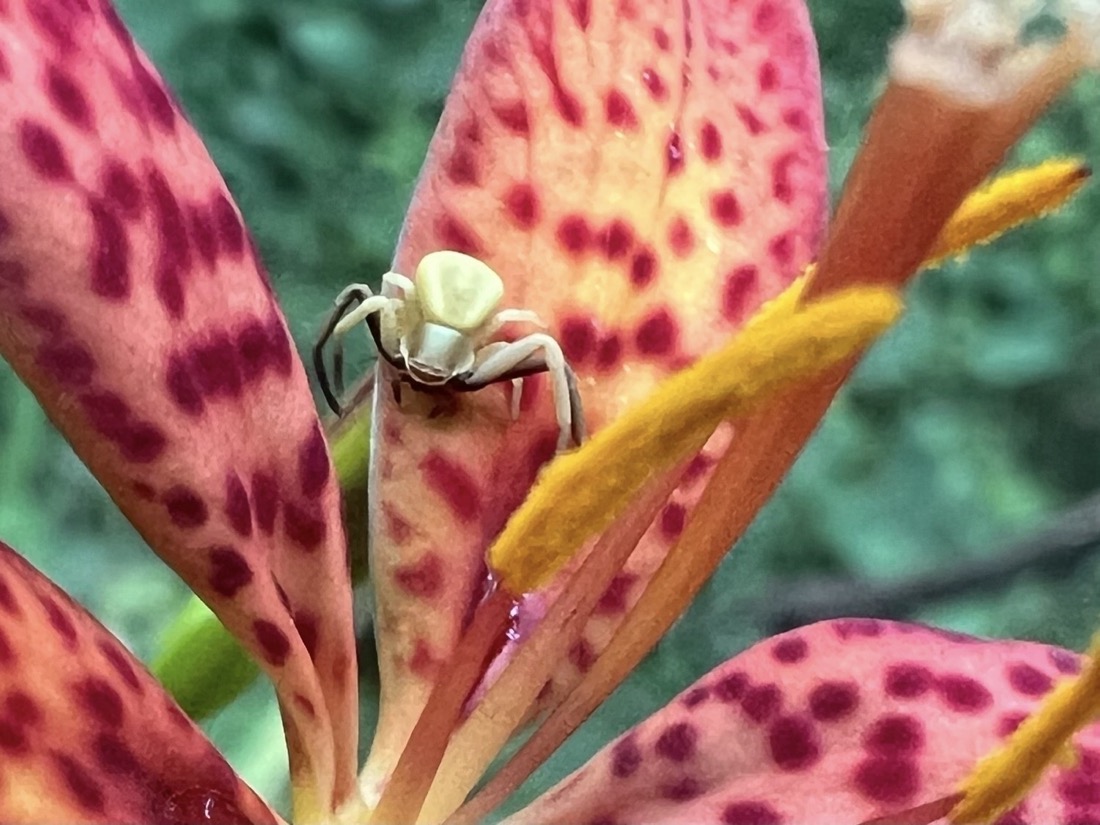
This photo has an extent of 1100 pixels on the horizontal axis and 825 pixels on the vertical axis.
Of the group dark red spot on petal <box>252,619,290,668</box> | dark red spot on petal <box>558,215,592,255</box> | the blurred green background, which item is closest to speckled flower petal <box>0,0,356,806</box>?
dark red spot on petal <box>252,619,290,668</box>

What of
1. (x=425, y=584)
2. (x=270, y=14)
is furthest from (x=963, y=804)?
(x=270, y=14)

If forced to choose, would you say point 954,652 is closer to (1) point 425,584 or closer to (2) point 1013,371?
(1) point 425,584

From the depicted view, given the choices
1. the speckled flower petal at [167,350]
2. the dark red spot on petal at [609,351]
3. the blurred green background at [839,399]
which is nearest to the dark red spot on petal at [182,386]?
the speckled flower petal at [167,350]

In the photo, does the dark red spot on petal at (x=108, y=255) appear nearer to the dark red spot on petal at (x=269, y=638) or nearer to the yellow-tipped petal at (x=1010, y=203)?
the dark red spot on petal at (x=269, y=638)

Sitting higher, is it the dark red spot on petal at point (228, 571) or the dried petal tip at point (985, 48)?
the dried petal tip at point (985, 48)

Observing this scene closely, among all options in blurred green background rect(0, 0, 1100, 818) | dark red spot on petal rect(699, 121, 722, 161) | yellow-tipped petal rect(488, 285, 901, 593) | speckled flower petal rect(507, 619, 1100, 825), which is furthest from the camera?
blurred green background rect(0, 0, 1100, 818)

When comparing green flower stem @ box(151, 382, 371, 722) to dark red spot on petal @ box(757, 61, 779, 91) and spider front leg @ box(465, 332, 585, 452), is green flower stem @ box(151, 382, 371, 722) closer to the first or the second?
spider front leg @ box(465, 332, 585, 452)

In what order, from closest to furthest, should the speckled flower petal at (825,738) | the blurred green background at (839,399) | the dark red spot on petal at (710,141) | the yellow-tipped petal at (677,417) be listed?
1. the yellow-tipped petal at (677,417)
2. the speckled flower petal at (825,738)
3. the dark red spot on petal at (710,141)
4. the blurred green background at (839,399)

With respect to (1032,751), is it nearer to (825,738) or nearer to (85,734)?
(825,738)
